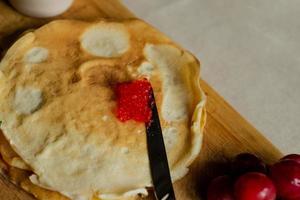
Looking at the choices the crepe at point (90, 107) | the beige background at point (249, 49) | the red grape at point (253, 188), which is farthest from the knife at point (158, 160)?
the beige background at point (249, 49)

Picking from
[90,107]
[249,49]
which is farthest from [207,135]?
[249,49]

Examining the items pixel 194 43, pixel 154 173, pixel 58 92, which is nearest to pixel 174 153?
pixel 154 173

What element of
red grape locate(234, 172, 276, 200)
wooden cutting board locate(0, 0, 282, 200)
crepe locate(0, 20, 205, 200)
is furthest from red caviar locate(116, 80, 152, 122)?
red grape locate(234, 172, 276, 200)

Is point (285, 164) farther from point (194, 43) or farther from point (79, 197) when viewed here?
point (194, 43)

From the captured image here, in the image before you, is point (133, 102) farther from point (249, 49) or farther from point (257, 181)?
point (249, 49)

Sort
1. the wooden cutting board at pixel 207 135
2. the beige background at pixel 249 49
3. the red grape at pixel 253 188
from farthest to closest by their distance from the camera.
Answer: the beige background at pixel 249 49, the wooden cutting board at pixel 207 135, the red grape at pixel 253 188

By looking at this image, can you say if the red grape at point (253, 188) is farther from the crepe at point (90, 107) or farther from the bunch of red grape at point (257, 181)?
the crepe at point (90, 107)

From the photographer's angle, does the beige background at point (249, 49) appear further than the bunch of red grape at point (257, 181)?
Yes

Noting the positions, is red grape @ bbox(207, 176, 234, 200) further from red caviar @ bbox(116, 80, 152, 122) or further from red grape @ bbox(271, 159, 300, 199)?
red caviar @ bbox(116, 80, 152, 122)
